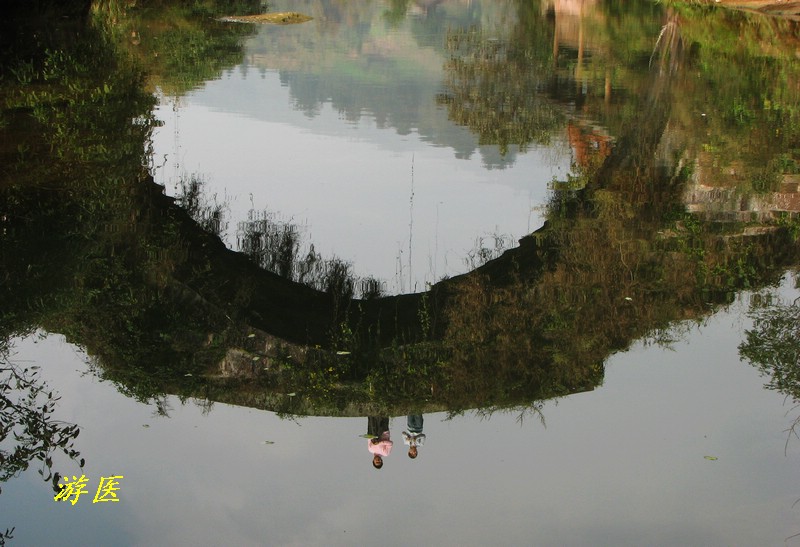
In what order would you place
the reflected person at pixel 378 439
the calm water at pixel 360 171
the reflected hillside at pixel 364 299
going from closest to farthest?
the reflected person at pixel 378 439 < the reflected hillside at pixel 364 299 < the calm water at pixel 360 171

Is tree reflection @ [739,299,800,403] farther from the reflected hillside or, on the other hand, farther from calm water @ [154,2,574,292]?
calm water @ [154,2,574,292]

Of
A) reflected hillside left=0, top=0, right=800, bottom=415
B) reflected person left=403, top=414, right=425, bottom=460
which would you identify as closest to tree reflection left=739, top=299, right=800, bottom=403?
reflected hillside left=0, top=0, right=800, bottom=415

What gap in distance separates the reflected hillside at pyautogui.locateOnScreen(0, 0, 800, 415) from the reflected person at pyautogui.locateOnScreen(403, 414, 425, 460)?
17 cm

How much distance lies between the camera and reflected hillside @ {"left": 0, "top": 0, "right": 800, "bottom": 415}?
27.0 feet

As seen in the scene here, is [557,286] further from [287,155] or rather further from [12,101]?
[12,101]

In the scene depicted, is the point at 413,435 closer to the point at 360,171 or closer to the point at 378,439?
the point at 378,439

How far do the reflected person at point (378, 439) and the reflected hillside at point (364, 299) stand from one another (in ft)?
0.49

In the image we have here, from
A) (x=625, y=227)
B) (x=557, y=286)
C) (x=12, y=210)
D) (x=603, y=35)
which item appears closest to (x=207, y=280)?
(x=12, y=210)

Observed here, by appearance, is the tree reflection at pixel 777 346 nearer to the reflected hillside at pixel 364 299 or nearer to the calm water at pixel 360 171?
the reflected hillside at pixel 364 299

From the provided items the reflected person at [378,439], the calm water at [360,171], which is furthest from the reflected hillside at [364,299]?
the calm water at [360,171]

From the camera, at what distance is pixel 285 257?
1123 cm

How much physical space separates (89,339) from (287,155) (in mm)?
7493

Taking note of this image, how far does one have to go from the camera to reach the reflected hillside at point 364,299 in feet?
27.0

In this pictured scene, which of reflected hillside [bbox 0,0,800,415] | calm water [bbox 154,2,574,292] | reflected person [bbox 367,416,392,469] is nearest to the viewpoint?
reflected person [bbox 367,416,392,469]
